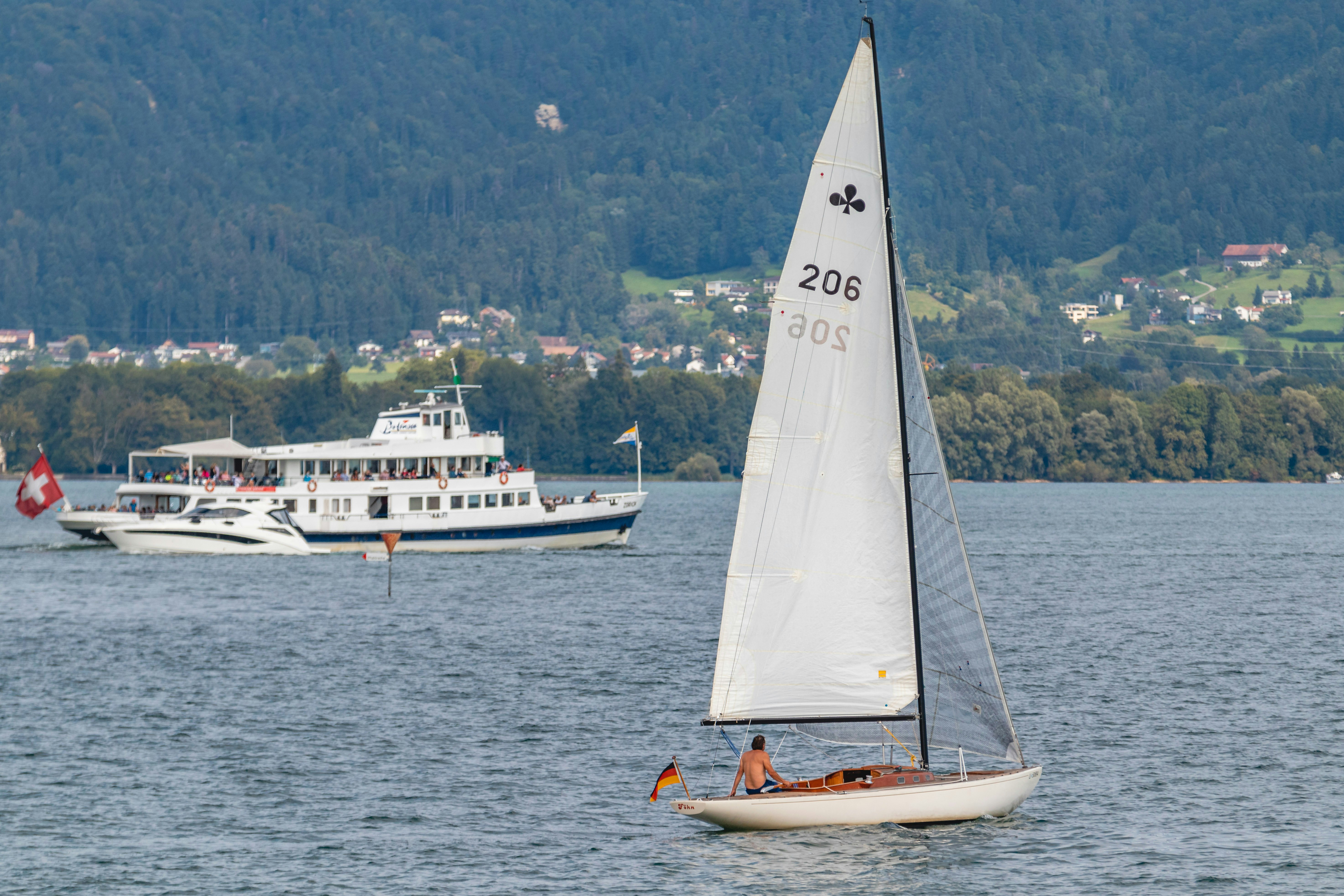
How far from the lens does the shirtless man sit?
105 ft

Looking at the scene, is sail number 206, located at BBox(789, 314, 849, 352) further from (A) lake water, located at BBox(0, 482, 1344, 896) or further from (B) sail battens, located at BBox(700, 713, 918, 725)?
(A) lake water, located at BBox(0, 482, 1344, 896)

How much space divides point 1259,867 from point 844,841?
778 cm

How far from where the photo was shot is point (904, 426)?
30.7 m

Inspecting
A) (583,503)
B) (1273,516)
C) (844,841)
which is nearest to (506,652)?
(844,841)

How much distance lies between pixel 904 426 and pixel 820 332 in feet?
7.56

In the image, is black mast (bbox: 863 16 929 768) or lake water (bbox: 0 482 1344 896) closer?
black mast (bbox: 863 16 929 768)

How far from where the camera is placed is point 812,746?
140 ft

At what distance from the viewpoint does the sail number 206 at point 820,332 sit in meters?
30.2

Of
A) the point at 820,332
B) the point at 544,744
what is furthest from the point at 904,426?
the point at 544,744

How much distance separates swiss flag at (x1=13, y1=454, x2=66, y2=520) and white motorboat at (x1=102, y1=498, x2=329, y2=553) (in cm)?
402

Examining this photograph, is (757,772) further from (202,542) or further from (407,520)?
(202,542)

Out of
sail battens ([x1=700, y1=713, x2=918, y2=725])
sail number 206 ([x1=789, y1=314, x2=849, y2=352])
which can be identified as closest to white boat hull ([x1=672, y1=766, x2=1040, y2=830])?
sail battens ([x1=700, y1=713, x2=918, y2=725])

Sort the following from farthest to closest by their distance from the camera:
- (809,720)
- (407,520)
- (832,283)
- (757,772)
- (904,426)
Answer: (407,520) < (757,772) < (809,720) < (904,426) < (832,283)

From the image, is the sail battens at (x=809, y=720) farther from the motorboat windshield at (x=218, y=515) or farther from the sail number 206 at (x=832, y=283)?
the motorboat windshield at (x=218, y=515)
